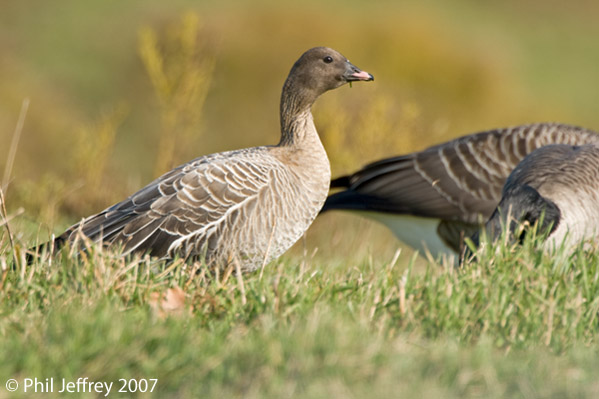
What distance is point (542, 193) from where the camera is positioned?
18.1 ft

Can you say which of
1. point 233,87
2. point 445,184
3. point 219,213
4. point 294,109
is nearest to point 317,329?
point 219,213

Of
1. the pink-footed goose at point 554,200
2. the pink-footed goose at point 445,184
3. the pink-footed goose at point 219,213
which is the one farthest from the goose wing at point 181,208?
the pink-footed goose at point 445,184

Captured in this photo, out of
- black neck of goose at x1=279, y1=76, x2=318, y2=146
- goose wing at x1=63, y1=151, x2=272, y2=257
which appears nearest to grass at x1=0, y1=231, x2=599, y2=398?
goose wing at x1=63, y1=151, x2=272, y2=257

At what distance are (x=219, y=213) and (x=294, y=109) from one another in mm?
1131

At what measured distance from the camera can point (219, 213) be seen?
16.4ft

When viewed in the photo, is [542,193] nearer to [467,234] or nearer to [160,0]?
[467,234]

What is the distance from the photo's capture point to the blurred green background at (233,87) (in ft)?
32.6

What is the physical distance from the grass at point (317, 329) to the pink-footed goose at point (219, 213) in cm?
42

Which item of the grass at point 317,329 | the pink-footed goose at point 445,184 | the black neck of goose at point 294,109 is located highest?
the black neck of goose at point 294,109

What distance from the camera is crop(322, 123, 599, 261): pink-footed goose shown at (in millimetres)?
7703

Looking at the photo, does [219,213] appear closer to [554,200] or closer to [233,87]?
[554,200]

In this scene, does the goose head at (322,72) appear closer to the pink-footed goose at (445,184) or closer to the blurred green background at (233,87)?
the blurred green background at (233,87)

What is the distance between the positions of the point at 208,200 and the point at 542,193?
7.45ft

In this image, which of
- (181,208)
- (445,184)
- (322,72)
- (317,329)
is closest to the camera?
(317,329)
